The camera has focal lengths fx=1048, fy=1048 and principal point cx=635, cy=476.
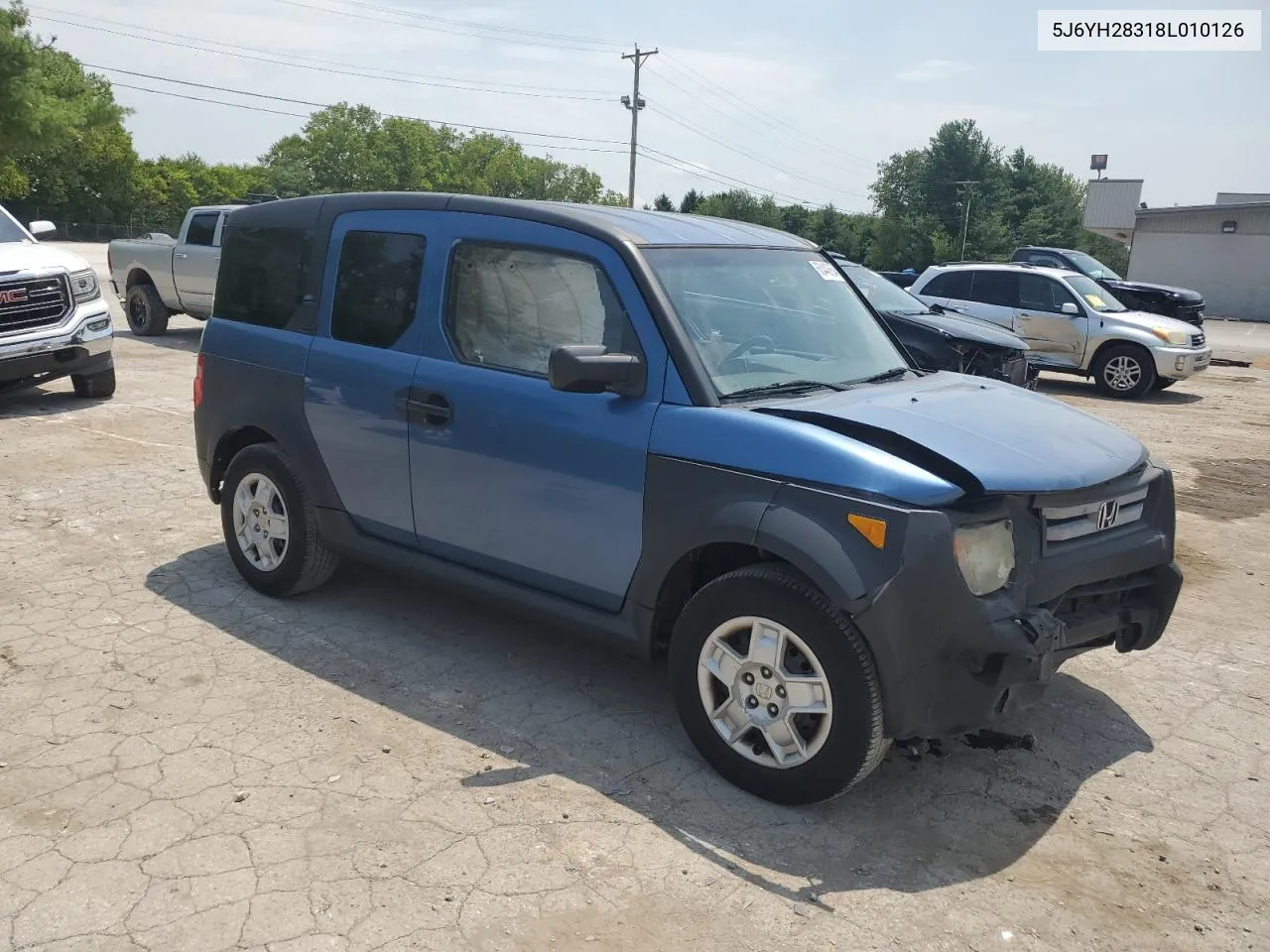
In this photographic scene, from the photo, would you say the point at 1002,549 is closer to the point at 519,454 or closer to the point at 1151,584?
the point at 1151,584

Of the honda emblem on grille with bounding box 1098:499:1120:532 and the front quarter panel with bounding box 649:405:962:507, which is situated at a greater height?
the front quarter panel with bounding box 649:405:962:507

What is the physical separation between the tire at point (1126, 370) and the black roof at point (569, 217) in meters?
11.2

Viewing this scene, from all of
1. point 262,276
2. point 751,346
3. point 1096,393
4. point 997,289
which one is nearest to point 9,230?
point 262,276

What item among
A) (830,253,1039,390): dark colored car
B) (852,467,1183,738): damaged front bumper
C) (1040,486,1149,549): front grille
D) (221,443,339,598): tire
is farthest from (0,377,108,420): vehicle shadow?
(1040,486,1149,549): front grille

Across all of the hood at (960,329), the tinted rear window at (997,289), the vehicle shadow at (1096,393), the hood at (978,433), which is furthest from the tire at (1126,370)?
the hood at (978,433)

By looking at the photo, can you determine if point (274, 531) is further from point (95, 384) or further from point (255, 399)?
point (95, 384)

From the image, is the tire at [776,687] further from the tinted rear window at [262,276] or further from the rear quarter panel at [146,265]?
the rear quarter panel at [146,265]

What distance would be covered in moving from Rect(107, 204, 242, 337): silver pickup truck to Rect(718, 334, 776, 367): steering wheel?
1226cm

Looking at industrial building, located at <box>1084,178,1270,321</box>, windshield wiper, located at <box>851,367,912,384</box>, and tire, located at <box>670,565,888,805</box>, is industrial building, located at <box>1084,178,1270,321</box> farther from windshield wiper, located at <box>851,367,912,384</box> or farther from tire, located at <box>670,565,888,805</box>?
tire, located at <box>670,565,888,805</box>

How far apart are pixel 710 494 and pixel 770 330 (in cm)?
92

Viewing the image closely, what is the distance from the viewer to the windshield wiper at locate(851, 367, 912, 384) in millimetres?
4281

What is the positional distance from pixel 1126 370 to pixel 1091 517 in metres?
12.2

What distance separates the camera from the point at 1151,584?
3916 mm

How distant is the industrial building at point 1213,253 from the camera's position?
125 feet
